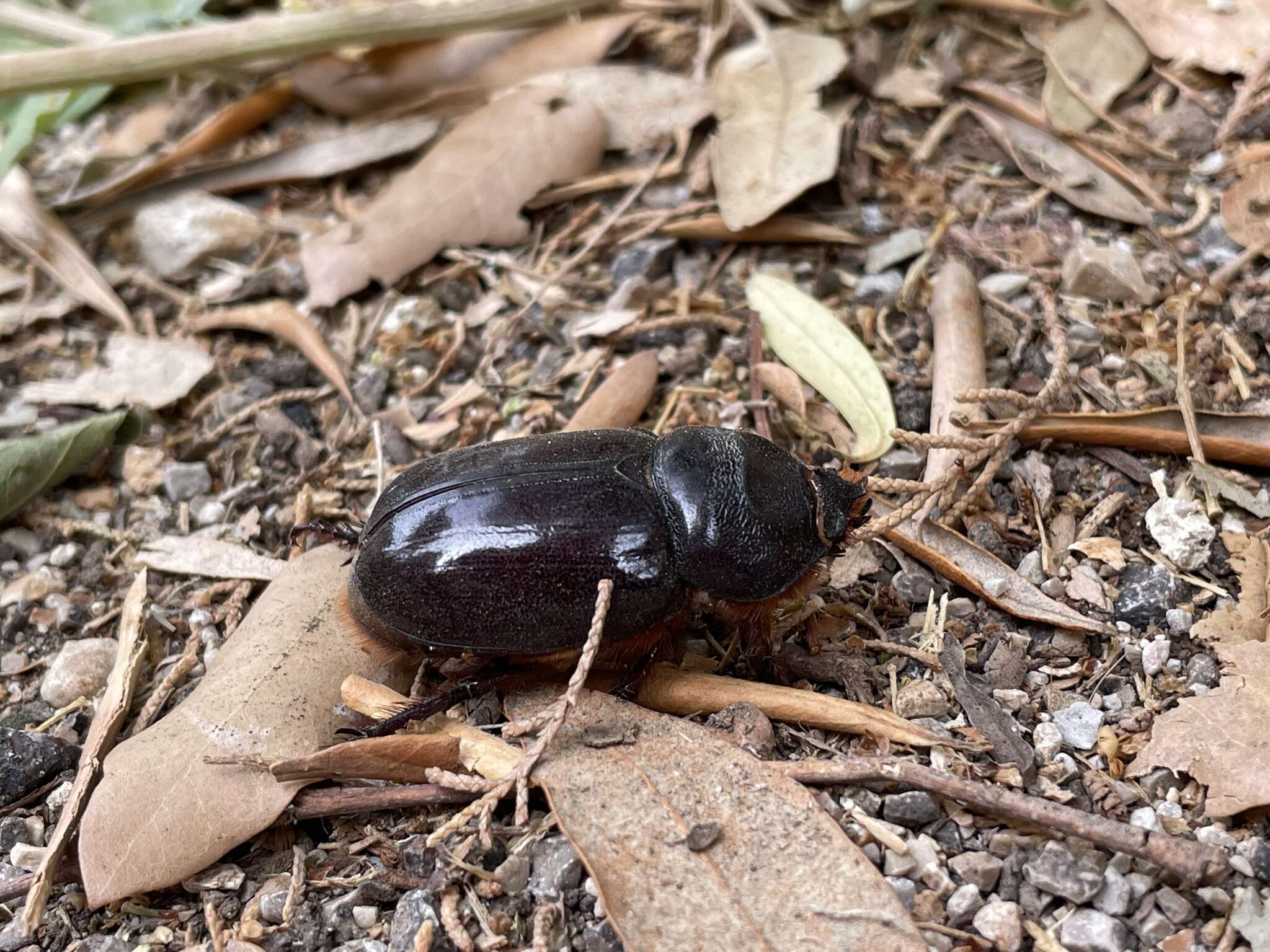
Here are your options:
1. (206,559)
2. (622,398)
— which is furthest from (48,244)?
(622,398)

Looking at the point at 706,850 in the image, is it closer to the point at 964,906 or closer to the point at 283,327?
the point at 964,906

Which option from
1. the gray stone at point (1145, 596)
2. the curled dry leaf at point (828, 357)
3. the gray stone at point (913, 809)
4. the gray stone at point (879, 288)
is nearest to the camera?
the gray stone at point (913, 809)

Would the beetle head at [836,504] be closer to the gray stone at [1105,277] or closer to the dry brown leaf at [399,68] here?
the gray stone at [1105,277]

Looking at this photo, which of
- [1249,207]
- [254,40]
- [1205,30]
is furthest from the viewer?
[254,40]

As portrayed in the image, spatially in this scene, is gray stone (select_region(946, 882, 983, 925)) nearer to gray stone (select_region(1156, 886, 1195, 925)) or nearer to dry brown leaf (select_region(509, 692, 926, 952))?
dry brown leaf (select_region(509, 692, 926, 952))

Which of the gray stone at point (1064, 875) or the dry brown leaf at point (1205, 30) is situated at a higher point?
the dry brown leaf at point (1205, 30)

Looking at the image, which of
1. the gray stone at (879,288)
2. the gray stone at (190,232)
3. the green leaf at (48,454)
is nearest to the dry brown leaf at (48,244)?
the gray stone at (190,232)
